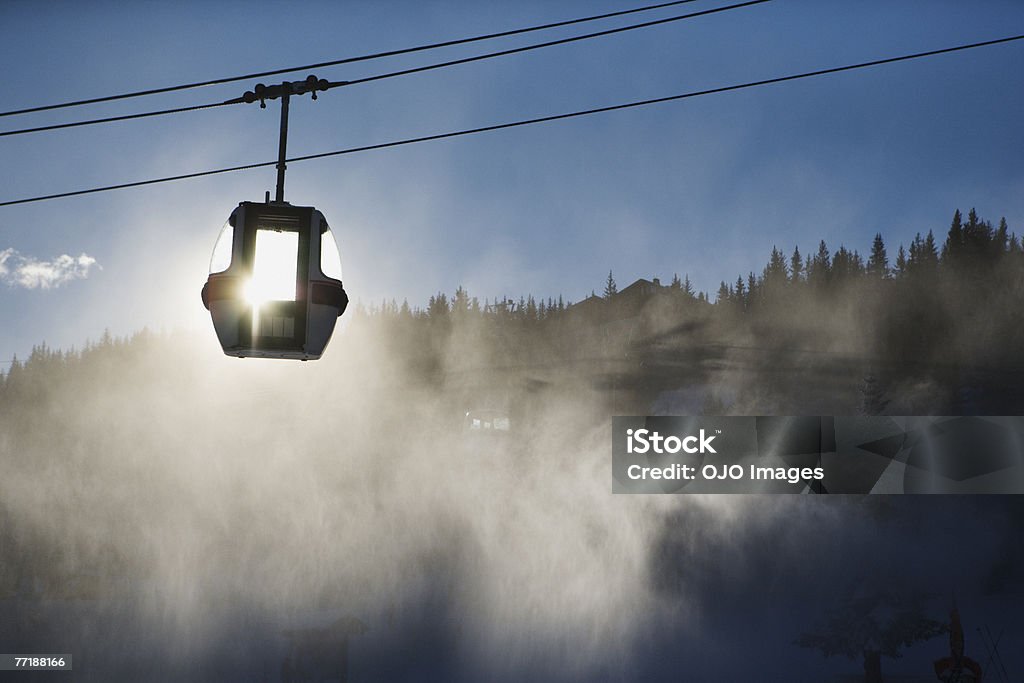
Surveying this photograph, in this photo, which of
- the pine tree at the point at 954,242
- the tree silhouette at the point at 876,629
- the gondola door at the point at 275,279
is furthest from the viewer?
the pine tree at the point at 954,242

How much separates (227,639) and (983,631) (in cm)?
7900

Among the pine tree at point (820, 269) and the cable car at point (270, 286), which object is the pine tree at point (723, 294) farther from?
the cable car at point (270, 286)

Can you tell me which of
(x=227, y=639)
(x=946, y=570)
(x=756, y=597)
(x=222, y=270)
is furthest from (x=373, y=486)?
(x=222, y=270)

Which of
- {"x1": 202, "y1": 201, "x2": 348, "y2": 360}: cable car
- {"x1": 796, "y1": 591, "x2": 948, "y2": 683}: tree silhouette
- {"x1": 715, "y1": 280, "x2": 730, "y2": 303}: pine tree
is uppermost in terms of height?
{"x1": 715, "y1": 280, "x2": 730, "y2": 303}: pine tree

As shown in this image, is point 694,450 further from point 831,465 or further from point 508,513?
point 508,513

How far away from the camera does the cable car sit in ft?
21.8

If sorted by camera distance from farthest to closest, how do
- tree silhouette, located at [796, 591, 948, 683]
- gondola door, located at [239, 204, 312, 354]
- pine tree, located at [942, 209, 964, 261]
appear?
1. pine tree, located at [942, 209, 964, 261]
2. tree silhouette, located at [796, 591, 948, 683]
3. gondola door, located at [239, 204, 312, 354]

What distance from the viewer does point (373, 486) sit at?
13350 cm

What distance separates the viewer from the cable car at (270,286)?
666 cm

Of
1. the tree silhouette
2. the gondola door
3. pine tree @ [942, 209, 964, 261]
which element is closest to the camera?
the gondola door

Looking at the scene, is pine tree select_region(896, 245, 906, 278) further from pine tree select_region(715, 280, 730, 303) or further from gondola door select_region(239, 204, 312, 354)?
gondola door select_region(239, 204, 312, 354)

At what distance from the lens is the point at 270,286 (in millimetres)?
6703

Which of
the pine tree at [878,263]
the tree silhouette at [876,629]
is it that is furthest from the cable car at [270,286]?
the pine tree at [878,263]

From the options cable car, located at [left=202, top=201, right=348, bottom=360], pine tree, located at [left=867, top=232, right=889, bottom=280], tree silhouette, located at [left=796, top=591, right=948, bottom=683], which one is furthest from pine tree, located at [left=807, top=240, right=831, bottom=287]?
cable car, located at [left=202, top=201, right=348, bottom=360]
